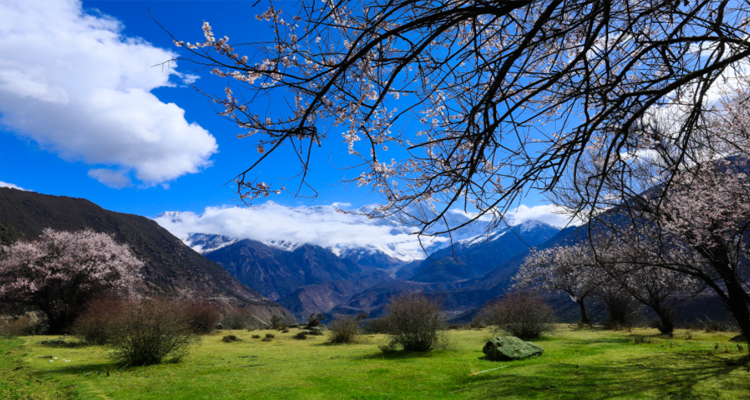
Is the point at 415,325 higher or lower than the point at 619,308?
higher

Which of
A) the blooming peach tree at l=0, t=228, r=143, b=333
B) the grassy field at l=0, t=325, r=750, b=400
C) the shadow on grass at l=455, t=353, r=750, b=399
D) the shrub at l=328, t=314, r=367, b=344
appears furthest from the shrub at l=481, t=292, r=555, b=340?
the blooming peach tree at l=0, t=228, r=143, b=333

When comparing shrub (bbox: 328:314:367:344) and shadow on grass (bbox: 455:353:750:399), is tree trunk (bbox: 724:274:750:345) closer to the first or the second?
shadow on grass (bbox: 455:353:750:399)

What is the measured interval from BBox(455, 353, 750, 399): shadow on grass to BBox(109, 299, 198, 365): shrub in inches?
284

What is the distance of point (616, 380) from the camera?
15.3 feet

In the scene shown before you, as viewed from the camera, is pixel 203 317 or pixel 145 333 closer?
pixel 145 333

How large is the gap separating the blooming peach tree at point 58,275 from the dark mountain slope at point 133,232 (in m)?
45.6

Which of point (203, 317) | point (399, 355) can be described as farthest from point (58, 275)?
point (399, 355)

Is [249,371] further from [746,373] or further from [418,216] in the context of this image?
[746,373]

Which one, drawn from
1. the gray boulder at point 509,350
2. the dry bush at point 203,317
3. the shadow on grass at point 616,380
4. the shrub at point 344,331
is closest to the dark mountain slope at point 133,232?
the dry bush at point 203,317

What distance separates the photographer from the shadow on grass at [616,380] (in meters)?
4.05

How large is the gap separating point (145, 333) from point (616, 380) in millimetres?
9600

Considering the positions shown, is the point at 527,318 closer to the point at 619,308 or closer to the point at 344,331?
the point at 344,331

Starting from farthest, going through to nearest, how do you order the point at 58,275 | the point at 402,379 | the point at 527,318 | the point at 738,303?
the point at 58,275
the point at 527,318
the point at 738,303
the point at 402,379

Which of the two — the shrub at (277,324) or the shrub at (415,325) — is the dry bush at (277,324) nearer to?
the shrub at (277,324)
